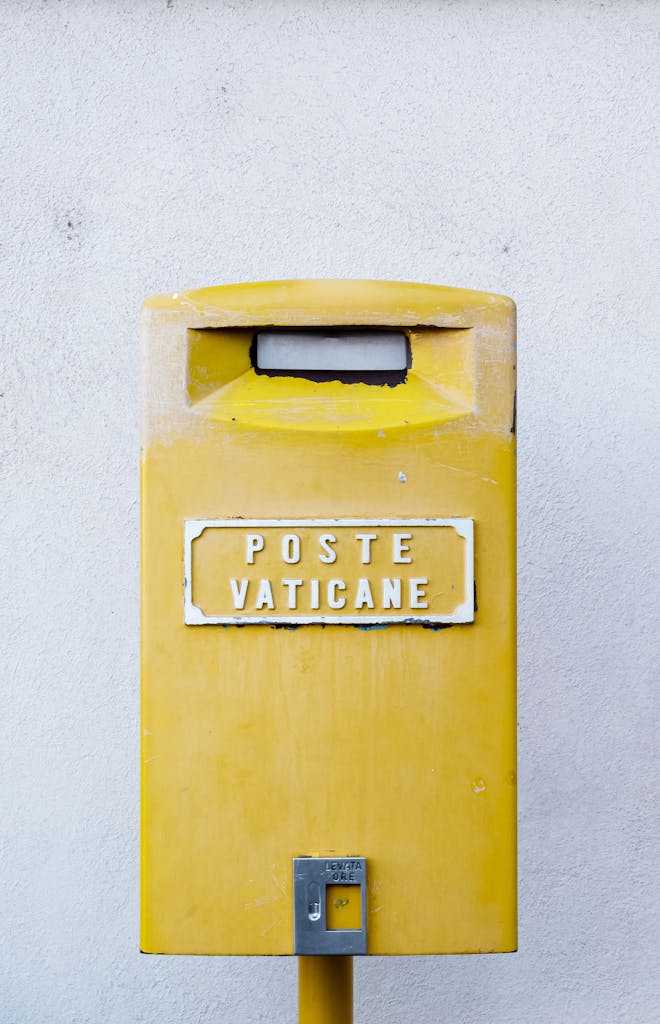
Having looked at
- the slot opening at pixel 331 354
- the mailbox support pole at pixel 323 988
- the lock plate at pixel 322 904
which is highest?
the slot opening at pixel 331 354

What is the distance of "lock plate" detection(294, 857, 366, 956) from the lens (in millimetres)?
1433

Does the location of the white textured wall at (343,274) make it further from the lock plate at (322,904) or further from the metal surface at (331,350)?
the lock plate at (322,904)

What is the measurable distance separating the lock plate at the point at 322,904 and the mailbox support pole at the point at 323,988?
0.30m

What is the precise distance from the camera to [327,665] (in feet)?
4.72

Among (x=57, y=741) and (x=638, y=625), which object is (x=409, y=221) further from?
(x=57, y=741)

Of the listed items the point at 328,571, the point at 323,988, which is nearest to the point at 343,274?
the point at 328,571

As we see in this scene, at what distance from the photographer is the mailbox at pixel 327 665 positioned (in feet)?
4.73

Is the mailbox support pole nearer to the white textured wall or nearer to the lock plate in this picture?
the lock plate

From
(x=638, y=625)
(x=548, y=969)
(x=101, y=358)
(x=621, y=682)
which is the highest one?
(x=101, y=358)

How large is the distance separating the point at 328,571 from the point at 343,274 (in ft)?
3.40

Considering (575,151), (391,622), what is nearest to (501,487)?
(391,622)

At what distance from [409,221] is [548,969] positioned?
1832mm

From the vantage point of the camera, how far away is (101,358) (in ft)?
7.42

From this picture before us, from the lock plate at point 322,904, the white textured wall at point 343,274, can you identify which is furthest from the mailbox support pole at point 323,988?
the white textured wall at point 343,274
